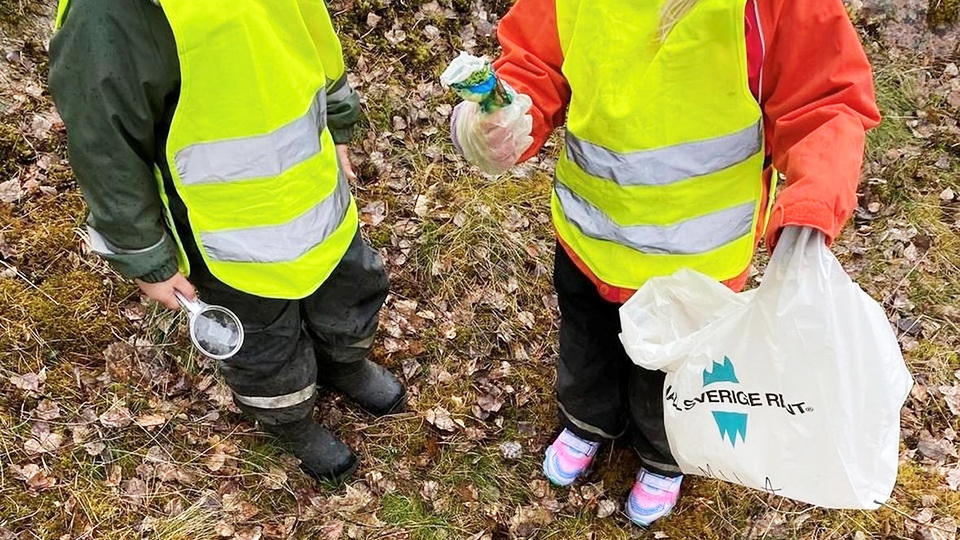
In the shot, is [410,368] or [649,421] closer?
[649,421]

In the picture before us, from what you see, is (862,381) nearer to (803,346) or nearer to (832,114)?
(803,346)

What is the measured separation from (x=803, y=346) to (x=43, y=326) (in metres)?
2.74

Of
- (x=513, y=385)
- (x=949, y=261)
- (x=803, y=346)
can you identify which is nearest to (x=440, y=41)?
(x=513, y=385)

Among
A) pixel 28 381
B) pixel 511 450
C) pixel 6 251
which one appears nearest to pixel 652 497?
pixel 511 450

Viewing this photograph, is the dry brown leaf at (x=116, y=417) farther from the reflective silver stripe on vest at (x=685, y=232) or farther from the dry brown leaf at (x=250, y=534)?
the reflective silver stripe on vest at (x=685, y=232)

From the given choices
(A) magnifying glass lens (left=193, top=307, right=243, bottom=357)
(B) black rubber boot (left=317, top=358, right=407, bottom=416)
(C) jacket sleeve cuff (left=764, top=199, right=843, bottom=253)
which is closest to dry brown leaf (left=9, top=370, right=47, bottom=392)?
(B) black rubber boot (left=317, top=358, right=407, bottom=416)

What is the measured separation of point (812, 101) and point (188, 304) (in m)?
1.66

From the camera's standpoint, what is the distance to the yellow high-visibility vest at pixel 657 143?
1.71m

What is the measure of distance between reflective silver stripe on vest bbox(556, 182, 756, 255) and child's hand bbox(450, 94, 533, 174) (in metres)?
0.31

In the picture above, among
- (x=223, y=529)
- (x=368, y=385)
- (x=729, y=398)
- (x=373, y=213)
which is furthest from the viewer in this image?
(x=373, y=213)

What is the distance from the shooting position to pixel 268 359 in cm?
243

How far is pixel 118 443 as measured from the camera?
9.52 feet

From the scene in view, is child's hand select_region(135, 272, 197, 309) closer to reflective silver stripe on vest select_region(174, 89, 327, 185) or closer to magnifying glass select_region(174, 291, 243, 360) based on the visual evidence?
magnifying glass select_region(174, 291, 243, 360)

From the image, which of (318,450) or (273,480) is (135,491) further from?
(318,450)
